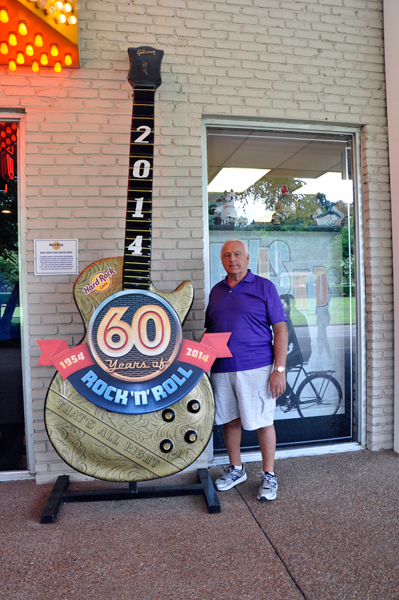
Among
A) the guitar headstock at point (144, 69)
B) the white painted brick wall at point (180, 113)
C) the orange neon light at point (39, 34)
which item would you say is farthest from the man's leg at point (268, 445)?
the orange neon light at point (39, 34)

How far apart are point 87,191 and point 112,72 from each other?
79 cm

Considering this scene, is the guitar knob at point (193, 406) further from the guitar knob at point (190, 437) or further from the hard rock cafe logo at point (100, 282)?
the hard rock cafe logo at point (100, 282)

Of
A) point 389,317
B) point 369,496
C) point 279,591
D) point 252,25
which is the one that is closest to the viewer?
point 279,591

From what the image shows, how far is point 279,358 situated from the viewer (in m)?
2.34

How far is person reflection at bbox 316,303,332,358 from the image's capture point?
312 cm

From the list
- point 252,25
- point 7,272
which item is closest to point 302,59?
point 252,25

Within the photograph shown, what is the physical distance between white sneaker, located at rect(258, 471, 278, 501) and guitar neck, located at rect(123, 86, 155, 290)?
1302mm

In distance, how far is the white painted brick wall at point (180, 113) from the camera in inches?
102

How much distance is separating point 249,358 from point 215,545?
3.12ft

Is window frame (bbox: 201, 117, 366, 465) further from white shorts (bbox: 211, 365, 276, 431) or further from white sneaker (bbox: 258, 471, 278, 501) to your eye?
white shorts (bbox: 211, 365, 276, 431)

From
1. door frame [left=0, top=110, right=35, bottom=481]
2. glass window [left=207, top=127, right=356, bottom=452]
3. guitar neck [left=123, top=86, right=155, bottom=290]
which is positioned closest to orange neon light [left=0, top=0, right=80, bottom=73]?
door frame [left=0, top=110, right=35, bottom=481]

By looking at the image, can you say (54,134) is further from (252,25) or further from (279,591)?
(279,591)

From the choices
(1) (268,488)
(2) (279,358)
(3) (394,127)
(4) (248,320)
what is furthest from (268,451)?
(3) (394,127)

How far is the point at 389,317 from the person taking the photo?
117 inches
